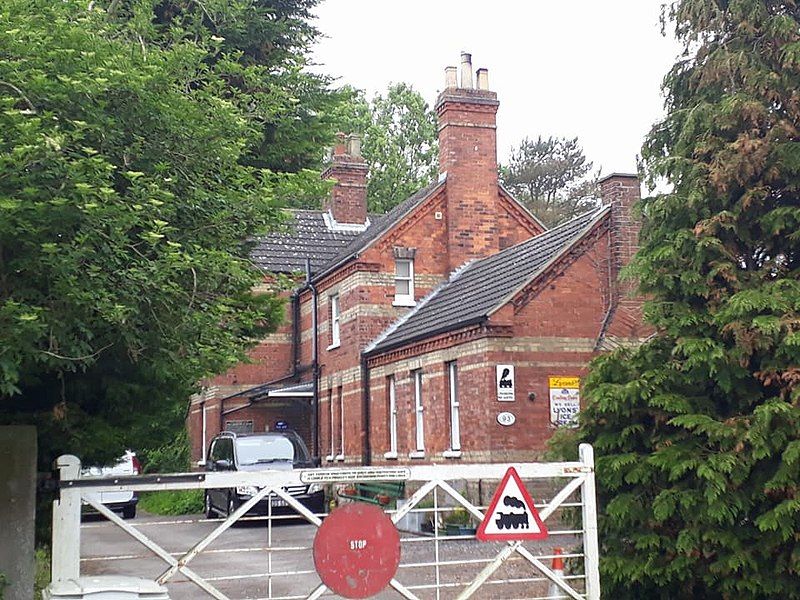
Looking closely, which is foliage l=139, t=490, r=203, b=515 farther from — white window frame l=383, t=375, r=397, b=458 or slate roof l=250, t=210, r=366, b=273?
slate roof l=250, t=210, r=366, b=273

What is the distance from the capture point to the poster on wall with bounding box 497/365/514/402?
2089 centimetres

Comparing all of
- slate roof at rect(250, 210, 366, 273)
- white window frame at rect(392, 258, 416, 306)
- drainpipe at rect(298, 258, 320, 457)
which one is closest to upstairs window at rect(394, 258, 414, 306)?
white window frame at rect(392, 258, 416, 306)

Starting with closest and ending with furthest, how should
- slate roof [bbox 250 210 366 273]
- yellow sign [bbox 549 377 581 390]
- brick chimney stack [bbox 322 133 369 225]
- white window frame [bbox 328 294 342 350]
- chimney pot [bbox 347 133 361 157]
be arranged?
yellow sign [bbox 549 377 581 390]
white window frame [bbox 328 294 342 350]
slate roof [bbox 250 210 366 273]
brick chimney stack [bbox 322 133 369 225]
chimney pot [bbox 347 133 361 157]

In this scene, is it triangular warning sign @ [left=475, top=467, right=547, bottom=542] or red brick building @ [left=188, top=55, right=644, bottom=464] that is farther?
red brick building @ [left=188, top=55, right=644, bottom=464]

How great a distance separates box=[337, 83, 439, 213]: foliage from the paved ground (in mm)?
38499

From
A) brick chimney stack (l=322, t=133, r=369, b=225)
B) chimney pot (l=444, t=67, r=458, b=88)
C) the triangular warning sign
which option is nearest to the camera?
the triangular warning sign

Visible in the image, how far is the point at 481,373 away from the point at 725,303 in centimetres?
1098

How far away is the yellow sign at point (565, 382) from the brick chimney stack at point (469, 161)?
7628 millimetres

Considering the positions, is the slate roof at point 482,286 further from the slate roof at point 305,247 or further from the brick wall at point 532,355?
the slate roof at point 305,247

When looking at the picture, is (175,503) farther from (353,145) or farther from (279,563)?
(353,145)

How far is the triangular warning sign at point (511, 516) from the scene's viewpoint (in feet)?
27.4

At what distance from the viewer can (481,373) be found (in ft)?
69.8

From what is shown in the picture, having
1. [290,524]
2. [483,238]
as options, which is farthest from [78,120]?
[483,238]

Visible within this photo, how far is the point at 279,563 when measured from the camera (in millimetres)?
16516
